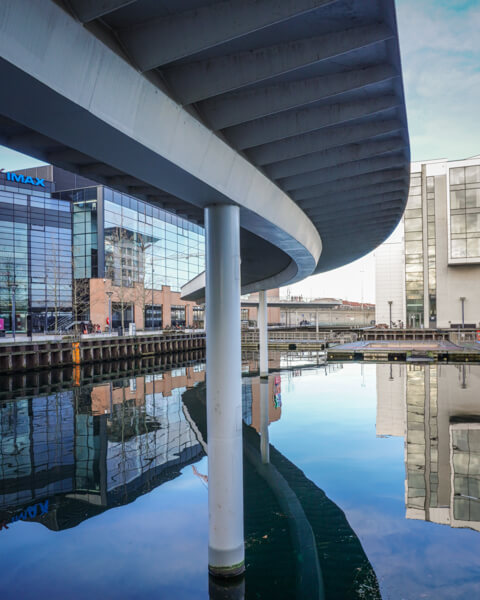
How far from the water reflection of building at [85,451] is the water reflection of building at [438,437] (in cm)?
638

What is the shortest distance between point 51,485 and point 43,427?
6.58 meters

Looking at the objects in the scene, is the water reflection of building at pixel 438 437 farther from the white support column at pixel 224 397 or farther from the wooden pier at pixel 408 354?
the wooden pier at pixel 408 354

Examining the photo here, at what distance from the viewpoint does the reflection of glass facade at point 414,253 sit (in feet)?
213

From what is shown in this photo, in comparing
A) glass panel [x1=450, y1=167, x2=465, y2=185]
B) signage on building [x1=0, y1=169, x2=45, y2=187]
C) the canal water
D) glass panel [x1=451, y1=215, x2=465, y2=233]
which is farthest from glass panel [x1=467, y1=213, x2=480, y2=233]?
signage on building [x1=0, y1=169, x2=45, y2=187]

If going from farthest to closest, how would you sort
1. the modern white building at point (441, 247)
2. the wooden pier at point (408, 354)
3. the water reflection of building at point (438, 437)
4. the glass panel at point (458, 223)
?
Result: the glass panel at point (458, 223), the modern white building at point (441, 247), the wooden pier at point (408, 354), the water reflection of building at point (438, 437)

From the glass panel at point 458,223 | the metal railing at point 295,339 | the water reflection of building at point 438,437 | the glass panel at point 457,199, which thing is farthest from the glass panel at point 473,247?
the water reflection of building at point 438,437

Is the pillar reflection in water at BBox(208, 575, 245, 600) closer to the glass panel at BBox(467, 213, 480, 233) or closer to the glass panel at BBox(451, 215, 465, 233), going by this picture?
the glass panel at BBox(451, 215, 465, 233)

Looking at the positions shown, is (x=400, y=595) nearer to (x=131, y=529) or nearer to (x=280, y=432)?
(x=131, y=529)

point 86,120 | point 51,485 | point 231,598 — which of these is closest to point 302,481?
point 231,598

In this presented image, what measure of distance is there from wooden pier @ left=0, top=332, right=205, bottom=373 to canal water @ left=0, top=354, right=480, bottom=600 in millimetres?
15102

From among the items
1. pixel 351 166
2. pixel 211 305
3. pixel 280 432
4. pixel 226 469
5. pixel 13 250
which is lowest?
pixel 280 432

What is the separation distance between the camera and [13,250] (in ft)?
200

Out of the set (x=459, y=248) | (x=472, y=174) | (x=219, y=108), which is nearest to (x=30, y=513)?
(x=219, y=108)

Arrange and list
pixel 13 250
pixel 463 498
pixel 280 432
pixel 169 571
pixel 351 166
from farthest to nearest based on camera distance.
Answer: pixel 13 250 < pixel 280 432 < pixel 463 498 < pixel 351 166 < pixel 169 571
